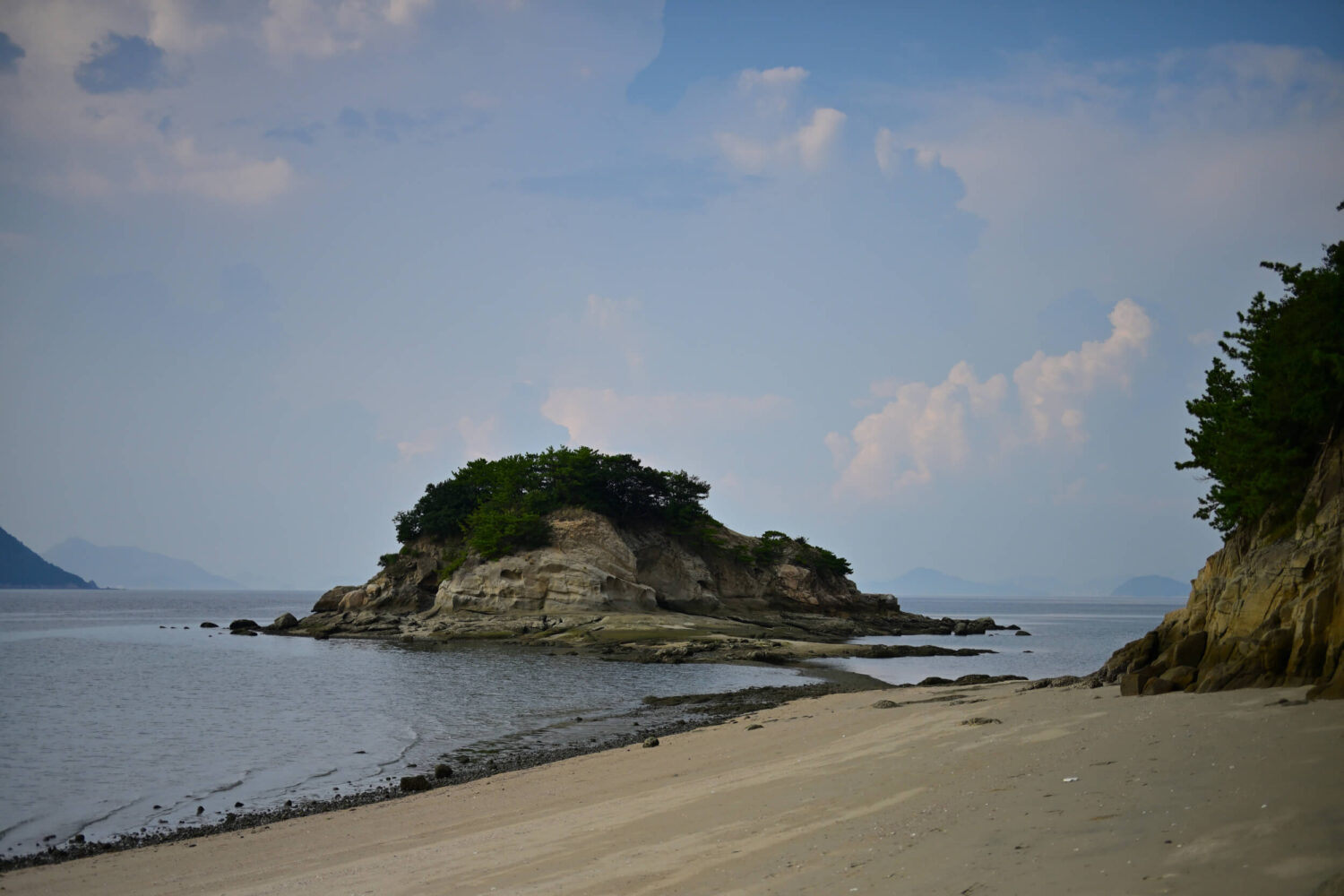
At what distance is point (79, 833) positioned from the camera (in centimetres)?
1512

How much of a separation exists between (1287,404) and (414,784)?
66.2ft

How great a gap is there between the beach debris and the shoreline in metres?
0.11

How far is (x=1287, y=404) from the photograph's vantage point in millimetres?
17375

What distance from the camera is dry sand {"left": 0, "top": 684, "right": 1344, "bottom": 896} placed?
20.2 feet

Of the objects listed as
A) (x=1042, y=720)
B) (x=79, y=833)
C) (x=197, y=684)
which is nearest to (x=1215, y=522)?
(x=1042, y=720)

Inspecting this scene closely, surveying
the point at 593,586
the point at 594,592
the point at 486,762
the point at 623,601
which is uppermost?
the point at 593,586

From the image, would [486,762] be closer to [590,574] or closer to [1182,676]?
[1182,676]

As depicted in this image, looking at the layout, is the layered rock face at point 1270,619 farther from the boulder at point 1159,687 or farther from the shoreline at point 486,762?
the shoreline at point 486,762

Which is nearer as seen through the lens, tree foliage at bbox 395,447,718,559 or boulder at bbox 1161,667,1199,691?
boulder at bbox 1161,667,1199,691

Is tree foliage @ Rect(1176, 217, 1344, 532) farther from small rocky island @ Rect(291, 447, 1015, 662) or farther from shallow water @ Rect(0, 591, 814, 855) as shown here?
small rocky island @ Rect(291, 447, 1015, 662)

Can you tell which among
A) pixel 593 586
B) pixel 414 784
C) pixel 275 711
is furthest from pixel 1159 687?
pixel 593 586

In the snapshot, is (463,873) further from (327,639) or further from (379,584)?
(379,584)

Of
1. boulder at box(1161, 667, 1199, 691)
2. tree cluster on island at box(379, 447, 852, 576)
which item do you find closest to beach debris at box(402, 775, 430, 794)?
boulder at box(1161, 667, 1199, 691)

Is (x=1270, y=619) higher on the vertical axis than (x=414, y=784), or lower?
higher
